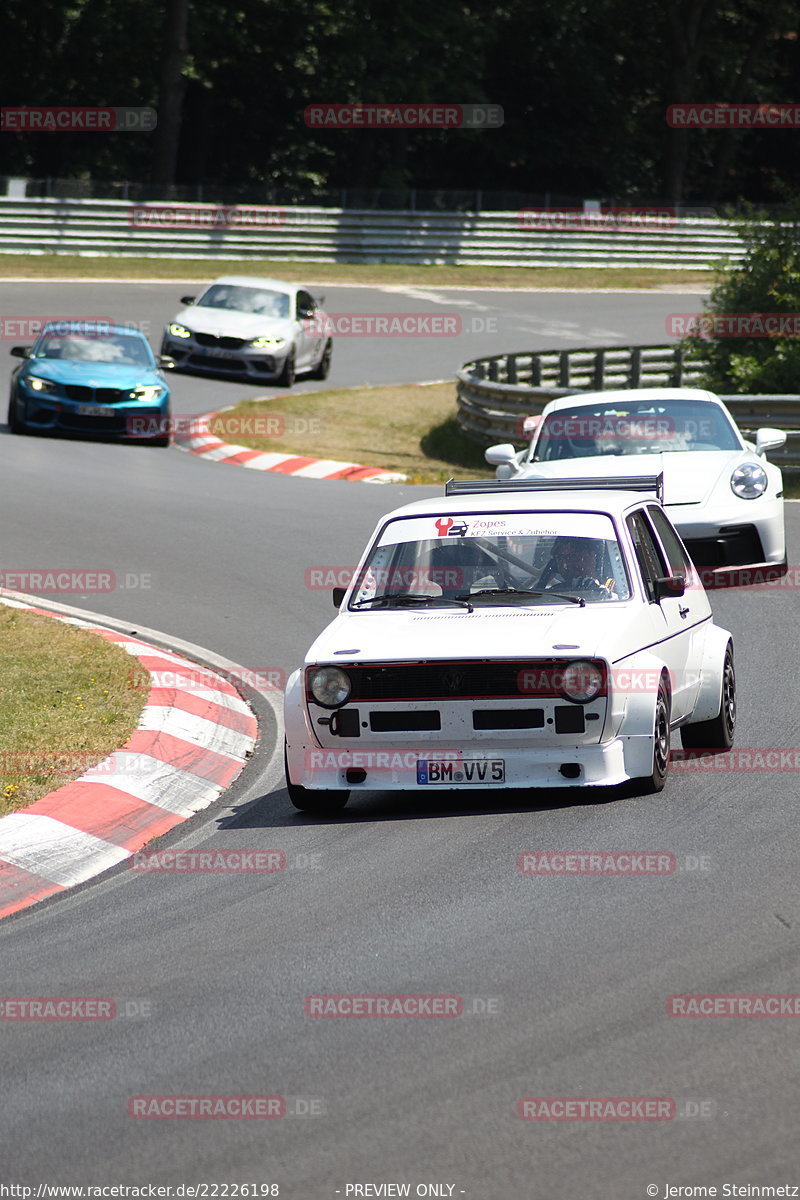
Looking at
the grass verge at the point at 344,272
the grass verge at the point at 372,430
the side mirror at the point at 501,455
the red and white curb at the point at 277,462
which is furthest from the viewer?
the grass verge at the point at 344,272

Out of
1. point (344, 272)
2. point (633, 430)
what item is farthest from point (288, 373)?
point (344, 272)

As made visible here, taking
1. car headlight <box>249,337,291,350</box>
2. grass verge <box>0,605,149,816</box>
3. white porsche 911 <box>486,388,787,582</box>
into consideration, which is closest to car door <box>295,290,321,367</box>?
car headlight <box>249,337,291,350</box>

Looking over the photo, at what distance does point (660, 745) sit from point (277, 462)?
1368 cm

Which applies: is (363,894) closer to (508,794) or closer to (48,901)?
(48,901)

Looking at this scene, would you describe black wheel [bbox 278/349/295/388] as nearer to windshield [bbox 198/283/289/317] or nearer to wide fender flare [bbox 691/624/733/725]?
windshield [bbox 198/283/289/317]

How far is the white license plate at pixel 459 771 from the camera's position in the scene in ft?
Result: 26.5

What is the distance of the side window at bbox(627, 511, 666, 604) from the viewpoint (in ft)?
29.9

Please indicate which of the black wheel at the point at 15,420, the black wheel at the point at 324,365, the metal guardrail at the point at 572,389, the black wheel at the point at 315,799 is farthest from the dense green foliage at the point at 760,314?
the black wheel at the point at 315,799

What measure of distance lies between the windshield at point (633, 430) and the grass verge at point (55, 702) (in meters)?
5.19

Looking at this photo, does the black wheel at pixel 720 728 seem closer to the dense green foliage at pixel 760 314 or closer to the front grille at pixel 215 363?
the dense green foliage at pixel 760 314

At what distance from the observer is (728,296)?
23.4 m

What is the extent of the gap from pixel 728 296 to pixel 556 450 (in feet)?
28.9

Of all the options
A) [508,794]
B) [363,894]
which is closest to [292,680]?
[508,794]

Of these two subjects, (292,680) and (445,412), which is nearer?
(292,680)
